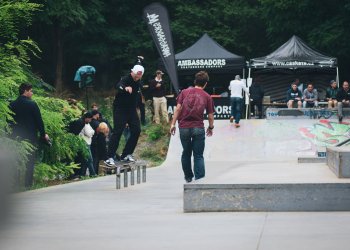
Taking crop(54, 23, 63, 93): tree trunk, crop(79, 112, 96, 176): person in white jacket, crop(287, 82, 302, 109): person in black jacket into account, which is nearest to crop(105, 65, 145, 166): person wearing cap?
crop(79, 112, 96, 176): person in white jacket

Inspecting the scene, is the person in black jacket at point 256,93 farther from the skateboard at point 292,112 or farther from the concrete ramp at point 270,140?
the skateboard at point 292,112

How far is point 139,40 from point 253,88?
2449 cm

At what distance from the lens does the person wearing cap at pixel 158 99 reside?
3559 cm

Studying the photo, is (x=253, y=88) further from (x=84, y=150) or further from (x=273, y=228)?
(x=273, y=228)

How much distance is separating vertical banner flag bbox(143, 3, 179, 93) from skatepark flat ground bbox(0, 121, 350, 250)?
17336 mm

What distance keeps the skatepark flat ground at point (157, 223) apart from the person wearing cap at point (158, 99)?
18484 millimetres

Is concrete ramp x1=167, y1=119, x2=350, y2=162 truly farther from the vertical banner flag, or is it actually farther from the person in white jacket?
the person in white jacket

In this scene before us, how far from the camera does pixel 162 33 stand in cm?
3438

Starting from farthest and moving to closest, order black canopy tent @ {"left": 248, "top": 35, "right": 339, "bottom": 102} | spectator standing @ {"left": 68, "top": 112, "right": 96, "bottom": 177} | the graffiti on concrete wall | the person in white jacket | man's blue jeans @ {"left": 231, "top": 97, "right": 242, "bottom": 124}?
1. black canopy tent @ {"left": 248, "top": 35, "right": 339, "bottom": 102}
2. man's blue jeans @ {"left": 231, "top": 97, "right": 242, "bottom": 124}
3. the graffiti on concrete wall
4. the person in white jacket
5. spectator standing @ {"left": 68, "top": 112, "right": 96, "bottom": 177}

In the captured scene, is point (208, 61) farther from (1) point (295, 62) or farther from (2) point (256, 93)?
(1) point (295, 62)

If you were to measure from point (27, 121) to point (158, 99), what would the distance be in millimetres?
18093

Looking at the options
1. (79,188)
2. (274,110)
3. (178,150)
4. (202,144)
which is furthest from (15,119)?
(274,110)

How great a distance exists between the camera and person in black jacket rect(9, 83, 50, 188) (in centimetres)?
1744

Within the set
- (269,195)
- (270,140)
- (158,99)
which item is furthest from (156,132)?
(269,195)
